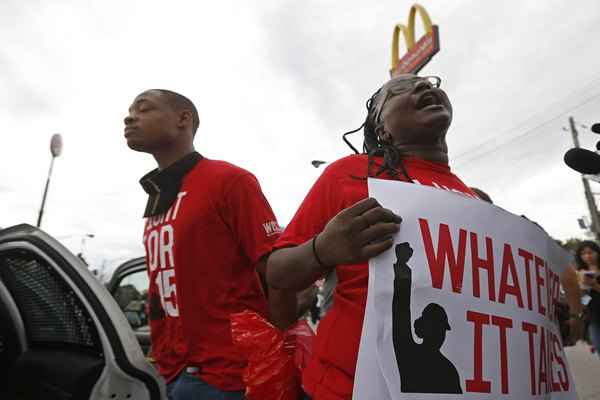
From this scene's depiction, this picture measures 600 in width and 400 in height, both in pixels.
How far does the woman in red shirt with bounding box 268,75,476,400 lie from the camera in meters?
0.98

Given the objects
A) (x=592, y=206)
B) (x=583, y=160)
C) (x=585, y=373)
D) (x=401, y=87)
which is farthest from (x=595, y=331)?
(x=592, y=206)

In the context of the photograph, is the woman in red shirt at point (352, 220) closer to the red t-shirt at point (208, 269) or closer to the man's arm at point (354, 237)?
the man's arm at point (354, 237)

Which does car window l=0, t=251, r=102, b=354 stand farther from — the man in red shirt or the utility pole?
the utility pole

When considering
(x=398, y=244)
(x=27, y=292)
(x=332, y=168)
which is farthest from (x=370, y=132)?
(x=27, y=292)

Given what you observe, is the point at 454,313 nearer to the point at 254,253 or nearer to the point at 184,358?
the point at 254,253

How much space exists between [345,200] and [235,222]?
0.74m

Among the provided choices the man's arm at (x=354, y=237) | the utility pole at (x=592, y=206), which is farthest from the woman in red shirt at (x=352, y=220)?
the utility pole at (x=592, y=206)

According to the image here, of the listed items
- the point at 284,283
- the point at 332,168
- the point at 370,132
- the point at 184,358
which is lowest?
the point at 184,358

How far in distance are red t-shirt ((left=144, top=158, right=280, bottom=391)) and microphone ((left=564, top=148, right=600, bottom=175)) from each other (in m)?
1.09

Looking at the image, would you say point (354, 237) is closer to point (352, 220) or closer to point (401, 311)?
point (352, 220)

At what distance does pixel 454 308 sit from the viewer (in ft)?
3.25

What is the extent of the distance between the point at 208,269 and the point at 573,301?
127 cm

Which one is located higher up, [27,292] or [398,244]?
[398,244]

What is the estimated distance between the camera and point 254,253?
1.71 metres
